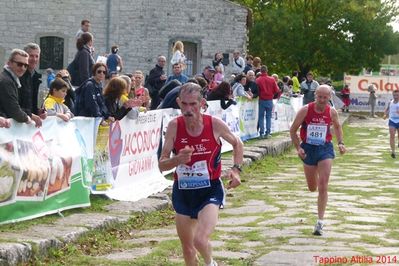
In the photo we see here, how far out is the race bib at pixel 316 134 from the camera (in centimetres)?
1116

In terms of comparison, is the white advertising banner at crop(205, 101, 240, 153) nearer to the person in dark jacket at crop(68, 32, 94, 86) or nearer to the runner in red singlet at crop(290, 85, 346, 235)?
the person in dark jacket at crop(68, 32, 94, 86)

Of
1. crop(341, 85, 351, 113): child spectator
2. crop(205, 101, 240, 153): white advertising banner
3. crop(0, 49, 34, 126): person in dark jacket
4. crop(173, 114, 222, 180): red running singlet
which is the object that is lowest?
crop(341, 85, 351, 113): child spectator

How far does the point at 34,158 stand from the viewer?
31.8 ft

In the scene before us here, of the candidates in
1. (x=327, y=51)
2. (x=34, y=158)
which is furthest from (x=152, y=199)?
(x=327, y=51)

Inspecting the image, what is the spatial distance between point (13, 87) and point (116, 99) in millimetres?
2962

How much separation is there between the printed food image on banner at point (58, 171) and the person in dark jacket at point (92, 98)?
123 centimetres

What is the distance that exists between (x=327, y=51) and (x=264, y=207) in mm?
43541

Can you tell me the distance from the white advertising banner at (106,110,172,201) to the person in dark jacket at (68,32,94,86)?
160 centimetres

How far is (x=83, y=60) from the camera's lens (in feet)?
49.9

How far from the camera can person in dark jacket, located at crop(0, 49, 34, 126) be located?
9.38 meters

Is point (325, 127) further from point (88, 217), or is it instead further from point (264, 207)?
point (88, 217)

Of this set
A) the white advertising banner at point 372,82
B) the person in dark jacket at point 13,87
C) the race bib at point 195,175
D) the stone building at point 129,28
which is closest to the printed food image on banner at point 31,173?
the person in dark jacket at point 13,87

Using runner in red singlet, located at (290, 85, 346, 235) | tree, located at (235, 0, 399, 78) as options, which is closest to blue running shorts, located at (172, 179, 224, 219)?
runner in red singlet, located at (290, 85, 346, 235)

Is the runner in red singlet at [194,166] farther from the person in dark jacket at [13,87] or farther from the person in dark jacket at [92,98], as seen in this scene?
the person in dark jacket at [92,98]
